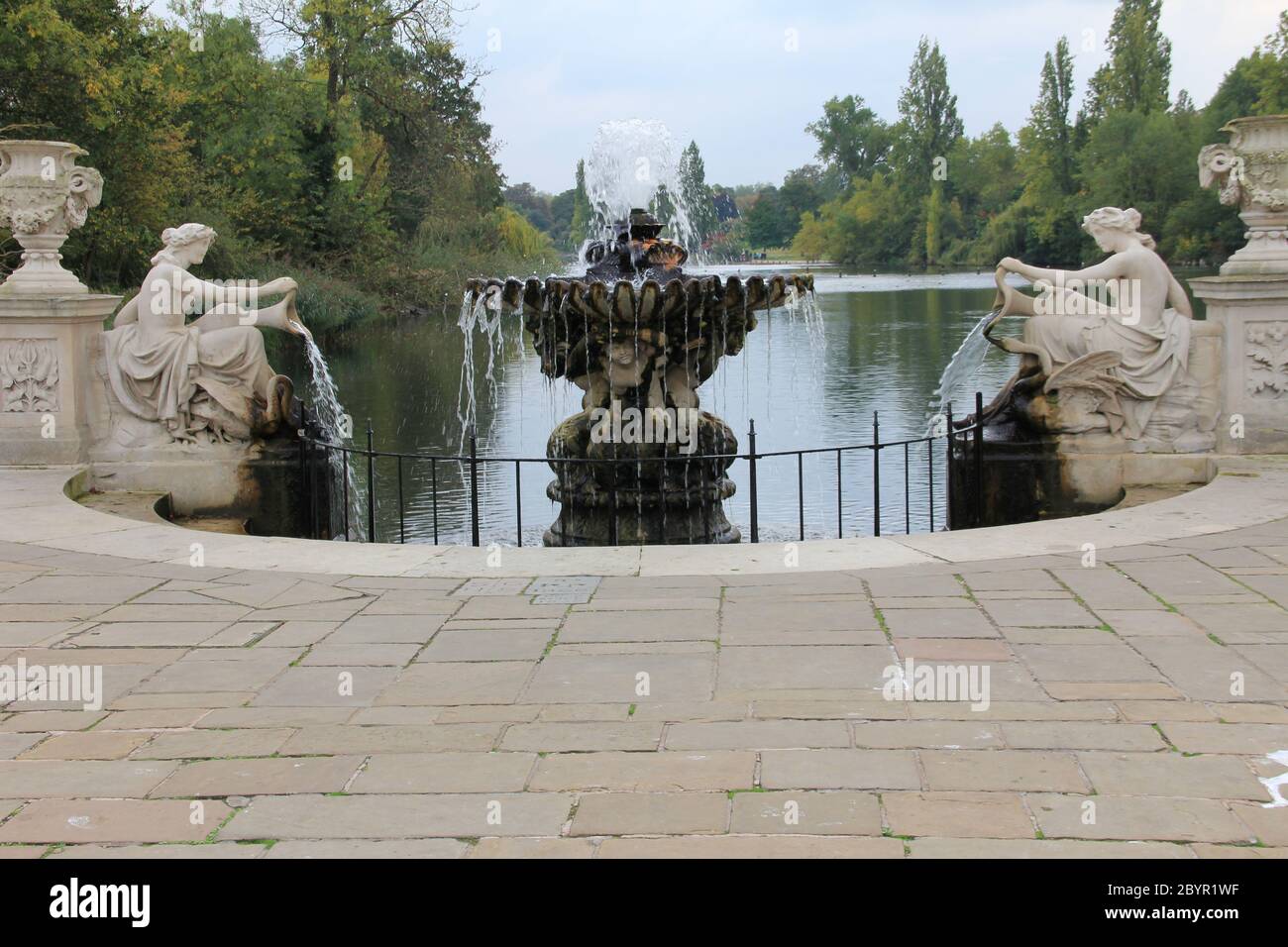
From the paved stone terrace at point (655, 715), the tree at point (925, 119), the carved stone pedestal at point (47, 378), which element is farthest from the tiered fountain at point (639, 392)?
the tree at point (925, 119)

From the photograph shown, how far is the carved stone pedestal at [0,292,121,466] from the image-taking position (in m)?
10.1

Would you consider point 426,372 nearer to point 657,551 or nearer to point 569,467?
point 569,467

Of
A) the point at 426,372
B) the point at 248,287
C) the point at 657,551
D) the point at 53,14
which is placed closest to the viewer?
the point at 657,551

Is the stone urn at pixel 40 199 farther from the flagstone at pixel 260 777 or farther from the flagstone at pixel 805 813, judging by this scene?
the flagstone at pixel 805 813

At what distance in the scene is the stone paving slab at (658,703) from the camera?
395 cm

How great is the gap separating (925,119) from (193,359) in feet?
282

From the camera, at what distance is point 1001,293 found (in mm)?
10062

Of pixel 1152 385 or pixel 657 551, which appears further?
pixel 1152 385

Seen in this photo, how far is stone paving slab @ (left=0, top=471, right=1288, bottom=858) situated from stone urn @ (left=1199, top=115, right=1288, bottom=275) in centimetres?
292

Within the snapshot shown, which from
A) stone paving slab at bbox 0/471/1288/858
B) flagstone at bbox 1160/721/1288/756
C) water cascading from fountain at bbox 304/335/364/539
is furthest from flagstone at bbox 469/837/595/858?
water cascading from fountain at bbox 304/335/364/539

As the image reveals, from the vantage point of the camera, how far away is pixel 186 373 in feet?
33.0

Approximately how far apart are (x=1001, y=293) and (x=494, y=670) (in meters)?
5.89

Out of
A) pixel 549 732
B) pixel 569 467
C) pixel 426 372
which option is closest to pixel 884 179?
pixel 426 372

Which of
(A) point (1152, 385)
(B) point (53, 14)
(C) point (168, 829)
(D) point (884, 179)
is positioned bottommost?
(C) point (168, 829)
